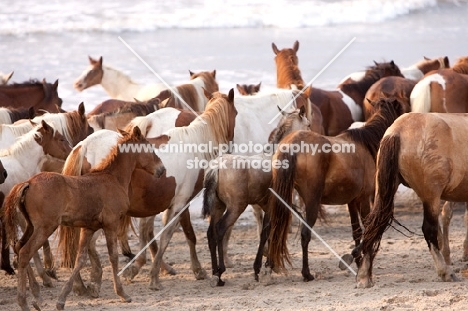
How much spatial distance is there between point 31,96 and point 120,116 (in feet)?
9.23

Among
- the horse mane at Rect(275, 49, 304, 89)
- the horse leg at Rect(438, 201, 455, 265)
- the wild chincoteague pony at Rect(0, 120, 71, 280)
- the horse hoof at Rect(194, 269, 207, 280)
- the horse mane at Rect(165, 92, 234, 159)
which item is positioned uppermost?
the horse mane at Rect(275, 49, 304, 89)

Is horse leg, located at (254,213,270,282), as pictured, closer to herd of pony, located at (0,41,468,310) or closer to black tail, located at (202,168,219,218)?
herd of pony, located at (0,41,468,310)

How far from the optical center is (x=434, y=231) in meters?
7.39

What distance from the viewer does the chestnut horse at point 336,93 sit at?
11766mm

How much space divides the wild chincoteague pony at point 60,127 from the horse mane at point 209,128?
3.57ft

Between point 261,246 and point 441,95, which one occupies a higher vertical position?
point 441,95

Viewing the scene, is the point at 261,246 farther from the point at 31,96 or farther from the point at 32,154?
the point at 31,96

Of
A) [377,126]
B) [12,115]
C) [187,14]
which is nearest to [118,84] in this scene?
[12,115]

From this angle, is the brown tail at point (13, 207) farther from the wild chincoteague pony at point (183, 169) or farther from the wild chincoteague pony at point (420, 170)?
the wild chincoteague pony at point (420, 170)

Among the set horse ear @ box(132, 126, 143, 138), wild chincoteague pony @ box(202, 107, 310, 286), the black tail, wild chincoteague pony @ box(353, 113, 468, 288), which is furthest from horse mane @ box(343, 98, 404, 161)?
horse ear @ box(132, 126, 143, 138)

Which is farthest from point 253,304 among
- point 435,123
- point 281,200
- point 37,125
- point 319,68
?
point 319,68

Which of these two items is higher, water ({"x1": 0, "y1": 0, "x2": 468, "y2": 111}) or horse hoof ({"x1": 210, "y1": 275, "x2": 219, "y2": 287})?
water ({"x1": 0, "y1": 0, "x2": 468, "y2": 111})

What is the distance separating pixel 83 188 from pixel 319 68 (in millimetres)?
14484

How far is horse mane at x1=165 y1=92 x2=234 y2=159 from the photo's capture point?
8367 mm
